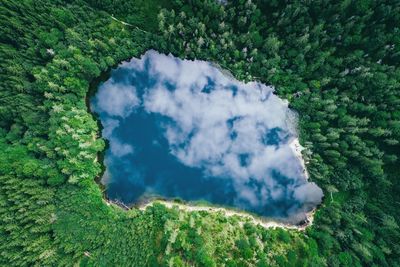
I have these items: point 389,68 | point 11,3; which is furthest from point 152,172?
point 389,68

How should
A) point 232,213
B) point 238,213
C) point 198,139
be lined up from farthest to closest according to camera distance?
point 198,139 → point 238,213 → point 232,213

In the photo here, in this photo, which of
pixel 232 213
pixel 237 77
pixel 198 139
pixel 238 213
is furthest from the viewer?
pixel 237 77

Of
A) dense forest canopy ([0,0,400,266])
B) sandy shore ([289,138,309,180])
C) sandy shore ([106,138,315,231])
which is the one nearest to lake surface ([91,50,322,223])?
sandy shore ([289,138,309,180])

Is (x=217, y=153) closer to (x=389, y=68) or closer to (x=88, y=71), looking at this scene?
(x=88, y=71)

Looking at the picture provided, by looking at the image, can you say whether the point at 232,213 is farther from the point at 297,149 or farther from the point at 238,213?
the point at 297,149

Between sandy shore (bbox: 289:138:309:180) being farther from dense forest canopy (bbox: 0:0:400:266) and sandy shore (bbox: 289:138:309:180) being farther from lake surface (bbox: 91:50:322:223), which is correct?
dense forest canopy (bbox: 0:0:400:266)

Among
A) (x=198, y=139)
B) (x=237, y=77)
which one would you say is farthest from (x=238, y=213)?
(x=237, y=77)

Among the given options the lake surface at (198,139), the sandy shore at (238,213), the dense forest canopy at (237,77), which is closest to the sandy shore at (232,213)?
the sandy shore at (238,213)

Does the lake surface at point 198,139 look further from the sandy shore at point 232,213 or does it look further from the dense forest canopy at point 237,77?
the dense forest canopy at point 237,77
